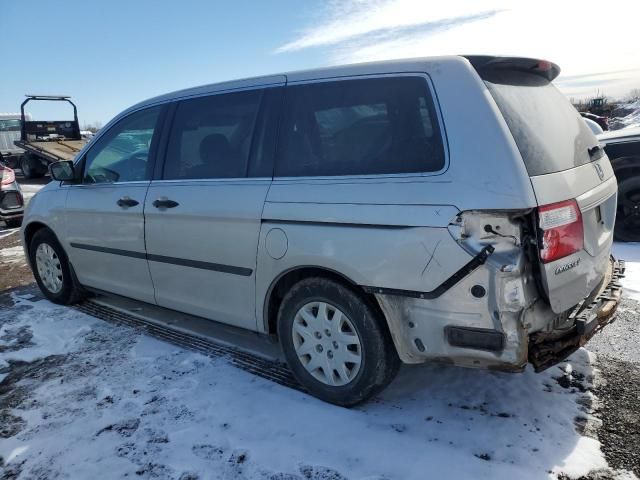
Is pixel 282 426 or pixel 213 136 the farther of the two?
pixel 213 136

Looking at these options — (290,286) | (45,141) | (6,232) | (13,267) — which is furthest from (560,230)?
(45,141)

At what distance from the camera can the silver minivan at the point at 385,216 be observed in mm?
2256

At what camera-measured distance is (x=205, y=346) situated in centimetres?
376

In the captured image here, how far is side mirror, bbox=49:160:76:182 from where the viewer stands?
14.2 ft

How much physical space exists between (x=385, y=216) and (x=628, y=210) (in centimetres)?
501

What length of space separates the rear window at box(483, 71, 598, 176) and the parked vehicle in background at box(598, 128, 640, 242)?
357 cm

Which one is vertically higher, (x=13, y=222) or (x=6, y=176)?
(x=6, y=176)

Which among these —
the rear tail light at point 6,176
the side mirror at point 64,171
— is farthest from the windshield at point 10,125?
the side mirror at point 64,171

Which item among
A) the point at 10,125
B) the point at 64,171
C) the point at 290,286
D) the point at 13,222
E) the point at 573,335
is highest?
the point at 10,125

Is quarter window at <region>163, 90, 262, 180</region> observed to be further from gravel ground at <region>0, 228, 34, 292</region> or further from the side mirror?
gravel ground at <region>0, 228, 34, 292</region>

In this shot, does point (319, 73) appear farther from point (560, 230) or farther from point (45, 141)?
point (45, 141)

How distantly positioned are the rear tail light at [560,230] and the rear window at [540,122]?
19cm

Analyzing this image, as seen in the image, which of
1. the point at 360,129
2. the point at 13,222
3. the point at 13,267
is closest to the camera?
the point at 360,129

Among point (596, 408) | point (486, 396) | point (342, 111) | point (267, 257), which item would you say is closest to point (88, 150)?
point (267, 257)
